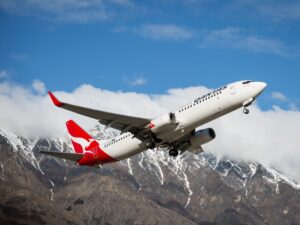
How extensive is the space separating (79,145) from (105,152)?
8292mm

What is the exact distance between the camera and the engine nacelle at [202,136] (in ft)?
247

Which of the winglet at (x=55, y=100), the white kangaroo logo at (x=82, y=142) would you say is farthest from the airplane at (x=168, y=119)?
the white kangaroo logo at (x=82, y=142)

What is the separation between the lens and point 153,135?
228 ft

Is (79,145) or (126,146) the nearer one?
(126,146)

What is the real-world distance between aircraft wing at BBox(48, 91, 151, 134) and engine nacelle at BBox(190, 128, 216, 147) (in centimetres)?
942

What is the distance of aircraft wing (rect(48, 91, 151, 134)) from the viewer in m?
64.7

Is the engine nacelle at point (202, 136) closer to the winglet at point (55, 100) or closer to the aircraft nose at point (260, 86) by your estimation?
the aircraft nose at point (260, 86)

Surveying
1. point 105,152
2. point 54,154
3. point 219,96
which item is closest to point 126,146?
point 105,152

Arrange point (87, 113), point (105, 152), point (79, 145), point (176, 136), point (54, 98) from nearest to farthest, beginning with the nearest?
1. point (54, 98)
2. point (87, 113)
3. point (176, 136)
4. point (105, 152)
5. point (79, 145)

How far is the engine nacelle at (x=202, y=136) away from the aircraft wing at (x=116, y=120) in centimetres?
942

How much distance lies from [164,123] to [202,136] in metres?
9.69

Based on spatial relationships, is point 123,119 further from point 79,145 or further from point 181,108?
point 79,145

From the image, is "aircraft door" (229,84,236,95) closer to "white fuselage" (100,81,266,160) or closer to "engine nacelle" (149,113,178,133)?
"white fuselage" (100,81,266,160)

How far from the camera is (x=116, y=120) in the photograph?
6756 centimetres
